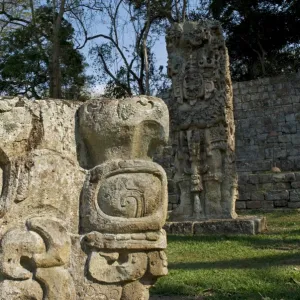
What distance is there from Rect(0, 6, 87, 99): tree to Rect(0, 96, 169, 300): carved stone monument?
61.2 feet

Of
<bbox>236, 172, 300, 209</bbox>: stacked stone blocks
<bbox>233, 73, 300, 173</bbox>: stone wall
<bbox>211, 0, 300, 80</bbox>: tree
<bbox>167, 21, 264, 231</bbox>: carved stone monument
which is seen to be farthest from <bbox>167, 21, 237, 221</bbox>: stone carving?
<bbox>211, 0, 300, 80</bbox>: tree

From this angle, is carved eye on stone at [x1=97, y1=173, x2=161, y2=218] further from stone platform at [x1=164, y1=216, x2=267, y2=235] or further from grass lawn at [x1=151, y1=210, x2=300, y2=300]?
stone platform at [x1=164, y1=216, x2=267, y2=235]

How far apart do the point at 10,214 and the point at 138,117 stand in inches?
34.5

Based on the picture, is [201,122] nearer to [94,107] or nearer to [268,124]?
[94,107]

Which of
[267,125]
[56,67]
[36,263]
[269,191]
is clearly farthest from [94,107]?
[56,67]

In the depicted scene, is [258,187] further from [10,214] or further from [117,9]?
[117,9]

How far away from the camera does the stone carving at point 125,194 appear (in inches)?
106

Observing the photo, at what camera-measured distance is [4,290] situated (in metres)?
2.57

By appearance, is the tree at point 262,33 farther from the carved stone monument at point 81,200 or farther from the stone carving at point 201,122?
the carved stone monument at point 81,200

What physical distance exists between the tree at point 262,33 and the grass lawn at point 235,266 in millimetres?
14718

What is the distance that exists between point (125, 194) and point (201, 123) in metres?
5.84

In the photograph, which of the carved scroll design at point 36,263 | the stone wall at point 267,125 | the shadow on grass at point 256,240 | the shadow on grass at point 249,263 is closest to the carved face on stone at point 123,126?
the carved scroll design at point 36,263

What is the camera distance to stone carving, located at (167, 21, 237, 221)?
27.3ft

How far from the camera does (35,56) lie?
21359 millimetres
